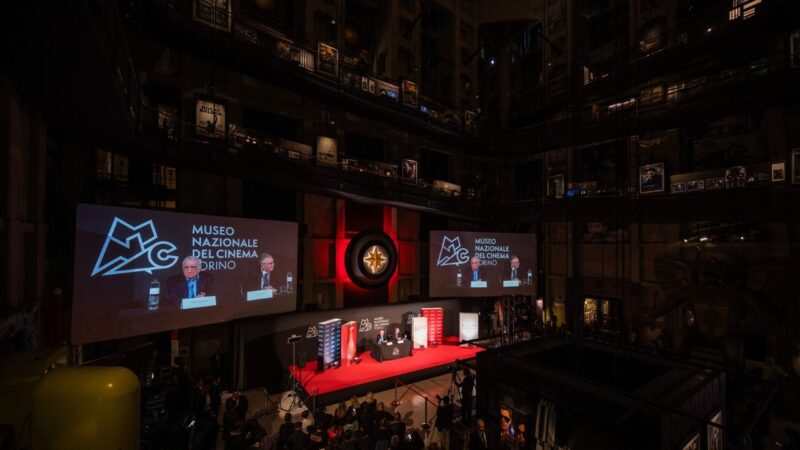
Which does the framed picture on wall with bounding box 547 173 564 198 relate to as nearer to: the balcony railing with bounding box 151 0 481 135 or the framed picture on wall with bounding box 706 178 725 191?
the balcony railing with bounding box 151 0 481 135

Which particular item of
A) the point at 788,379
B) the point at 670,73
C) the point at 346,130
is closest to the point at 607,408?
the point at 788,379

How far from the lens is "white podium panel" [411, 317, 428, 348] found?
17000mm

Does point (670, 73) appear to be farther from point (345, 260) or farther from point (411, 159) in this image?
point (345, 260)


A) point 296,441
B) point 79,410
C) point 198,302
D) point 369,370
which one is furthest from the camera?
point 369,370

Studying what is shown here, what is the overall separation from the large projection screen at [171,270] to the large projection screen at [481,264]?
7.64 metres

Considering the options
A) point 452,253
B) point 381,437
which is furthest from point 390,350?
point 381,437

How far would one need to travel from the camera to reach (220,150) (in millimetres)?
10820

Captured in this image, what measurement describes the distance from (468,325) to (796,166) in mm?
14449

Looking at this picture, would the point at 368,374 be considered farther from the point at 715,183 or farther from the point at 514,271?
the point at 715,183

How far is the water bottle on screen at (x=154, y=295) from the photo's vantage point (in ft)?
32.6

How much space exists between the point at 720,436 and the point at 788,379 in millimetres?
7265

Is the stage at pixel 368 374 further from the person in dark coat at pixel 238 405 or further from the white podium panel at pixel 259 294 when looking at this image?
the white podium panel at pixel 259 294

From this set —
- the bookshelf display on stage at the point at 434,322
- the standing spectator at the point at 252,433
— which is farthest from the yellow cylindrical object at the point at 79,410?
the bookshelf display on stage at the point at 434,322

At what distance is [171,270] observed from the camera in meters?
10.4
